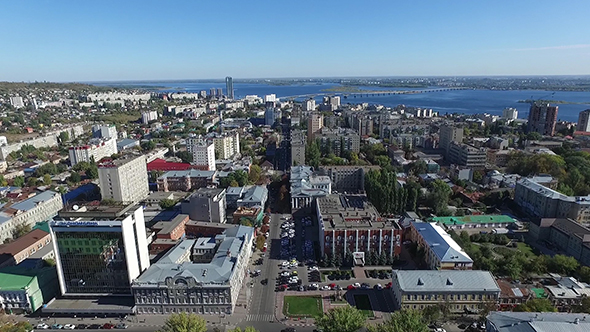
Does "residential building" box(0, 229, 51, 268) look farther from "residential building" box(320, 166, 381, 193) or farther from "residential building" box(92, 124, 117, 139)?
"residential building" box(92, 124, 117, 139)

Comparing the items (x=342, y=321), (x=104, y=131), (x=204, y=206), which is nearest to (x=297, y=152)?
(x=204, y=206)

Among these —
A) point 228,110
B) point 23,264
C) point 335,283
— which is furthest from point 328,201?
point 228,110

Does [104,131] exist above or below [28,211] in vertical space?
above

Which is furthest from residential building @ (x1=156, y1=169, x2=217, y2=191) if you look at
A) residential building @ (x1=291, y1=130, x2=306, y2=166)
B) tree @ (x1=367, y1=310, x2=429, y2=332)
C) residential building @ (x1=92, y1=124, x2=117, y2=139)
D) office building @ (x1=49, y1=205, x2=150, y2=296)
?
residential building @ (x1=92, y1=124, x2=117, y2=139)

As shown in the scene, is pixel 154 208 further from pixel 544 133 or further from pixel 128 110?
pixel 128 110

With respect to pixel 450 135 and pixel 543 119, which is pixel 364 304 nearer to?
pixel 450 135

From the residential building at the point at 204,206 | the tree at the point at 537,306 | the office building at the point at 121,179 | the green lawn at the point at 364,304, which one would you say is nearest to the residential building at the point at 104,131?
the office building at the point at 121,179
